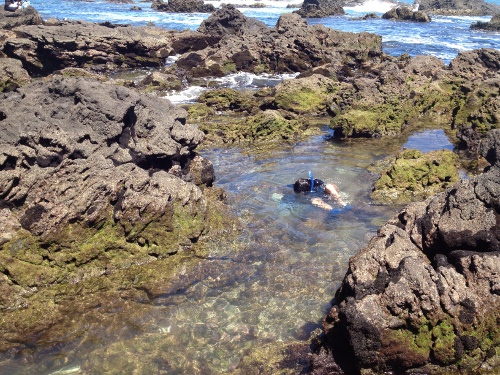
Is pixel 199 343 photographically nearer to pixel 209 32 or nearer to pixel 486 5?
pixel 209 32

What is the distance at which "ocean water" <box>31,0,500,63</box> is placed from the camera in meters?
49.8

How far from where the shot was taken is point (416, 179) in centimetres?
1365

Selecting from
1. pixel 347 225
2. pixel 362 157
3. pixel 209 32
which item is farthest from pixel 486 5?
pixel 347 225

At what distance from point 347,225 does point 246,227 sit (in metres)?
2.77

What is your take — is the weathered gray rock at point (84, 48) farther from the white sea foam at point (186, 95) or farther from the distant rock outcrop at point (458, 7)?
the distant rock outcrop at point (458, 7)

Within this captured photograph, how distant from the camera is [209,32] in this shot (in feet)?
143

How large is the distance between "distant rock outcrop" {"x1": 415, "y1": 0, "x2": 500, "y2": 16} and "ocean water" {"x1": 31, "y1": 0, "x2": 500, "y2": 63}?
6813 millimetres

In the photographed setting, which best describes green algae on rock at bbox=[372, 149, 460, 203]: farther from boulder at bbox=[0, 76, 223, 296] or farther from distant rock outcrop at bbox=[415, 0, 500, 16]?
distant rock outcrop at bbox=[415, 0, 500, 16]

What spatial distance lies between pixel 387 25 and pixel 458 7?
123ft

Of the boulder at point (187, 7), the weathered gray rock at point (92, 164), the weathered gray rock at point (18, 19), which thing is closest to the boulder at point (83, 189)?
the weathered gray rock at point (92, 164)

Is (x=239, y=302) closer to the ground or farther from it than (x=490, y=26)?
closer to the ground

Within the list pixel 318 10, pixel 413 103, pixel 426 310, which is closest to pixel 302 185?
pixel 426 310

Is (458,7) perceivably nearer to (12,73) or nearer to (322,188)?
(12,73)

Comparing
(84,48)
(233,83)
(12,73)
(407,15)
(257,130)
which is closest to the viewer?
(257,130)
